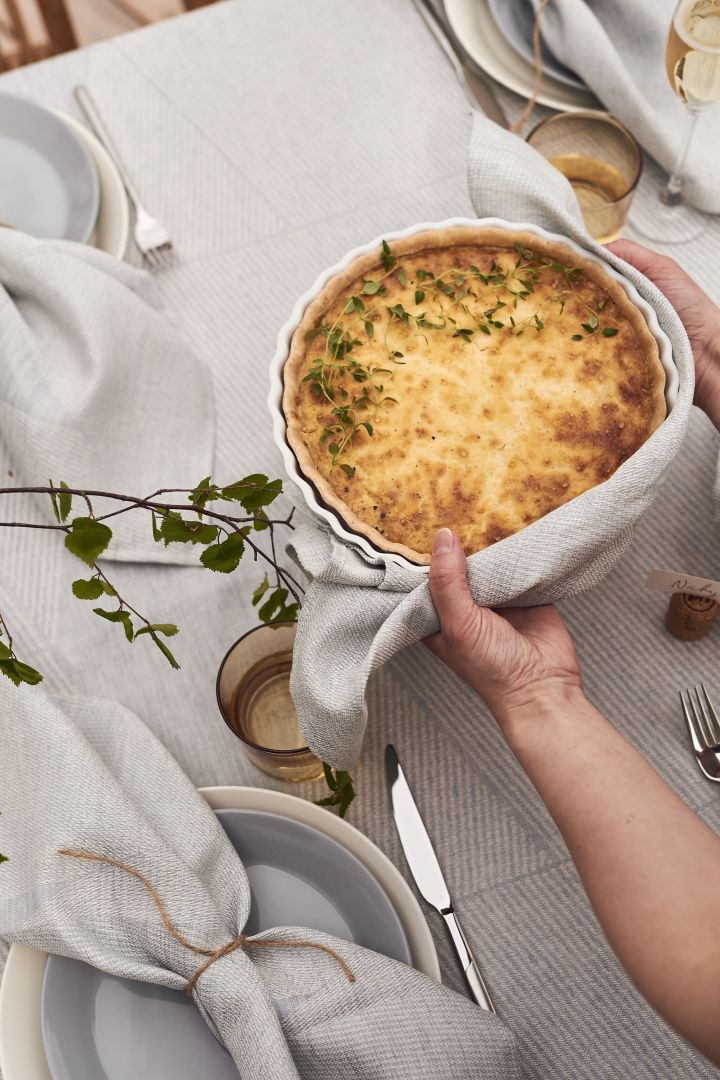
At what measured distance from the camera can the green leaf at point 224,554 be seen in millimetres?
870

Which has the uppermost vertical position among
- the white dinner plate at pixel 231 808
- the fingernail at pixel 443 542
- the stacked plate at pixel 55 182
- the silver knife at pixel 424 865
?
the stacked plate at pixel 55 182

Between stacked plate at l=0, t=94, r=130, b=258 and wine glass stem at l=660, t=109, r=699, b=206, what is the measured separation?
0.83m

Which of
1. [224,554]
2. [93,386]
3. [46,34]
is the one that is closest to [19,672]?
[224,554]

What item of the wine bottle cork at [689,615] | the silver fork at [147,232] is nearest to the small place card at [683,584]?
the wine bottle cork at [689,615]

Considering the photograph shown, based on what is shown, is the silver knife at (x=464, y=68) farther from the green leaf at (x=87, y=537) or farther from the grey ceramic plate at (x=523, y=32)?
the green leaf at (x=87, y=537)

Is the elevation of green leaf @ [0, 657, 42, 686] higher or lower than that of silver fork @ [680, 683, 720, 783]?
higher

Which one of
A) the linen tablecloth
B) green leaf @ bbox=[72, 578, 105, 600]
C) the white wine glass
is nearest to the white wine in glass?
the white wine glass

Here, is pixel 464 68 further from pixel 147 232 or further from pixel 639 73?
pixel 147 232

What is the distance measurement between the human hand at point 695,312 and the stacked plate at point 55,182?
0.74 metres

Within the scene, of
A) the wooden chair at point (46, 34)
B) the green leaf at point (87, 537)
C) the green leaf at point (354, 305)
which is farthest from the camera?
the wooden chair at point (46, 34)

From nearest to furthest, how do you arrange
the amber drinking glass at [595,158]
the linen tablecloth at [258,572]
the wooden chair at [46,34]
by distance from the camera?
the linen tablecloth at [258,572]
the amber drinking glass at [595,158]
the wooden chair at [46,34]

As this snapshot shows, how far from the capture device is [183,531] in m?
0.84

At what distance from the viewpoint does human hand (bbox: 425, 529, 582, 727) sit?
3.30 ft

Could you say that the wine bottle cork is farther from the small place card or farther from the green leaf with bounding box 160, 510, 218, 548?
the green leaf with bounding box 160, 510, 218, 548
